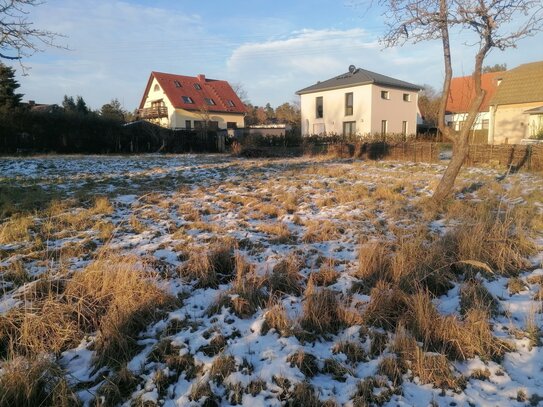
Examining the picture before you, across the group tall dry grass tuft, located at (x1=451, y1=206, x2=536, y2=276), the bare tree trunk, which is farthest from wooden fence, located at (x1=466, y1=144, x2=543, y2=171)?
tall dry grass tuft, located at (x1=451, y1=206, x2=536, y2=276)

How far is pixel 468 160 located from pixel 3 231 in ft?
51.3

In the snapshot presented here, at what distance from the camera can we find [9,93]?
2198cm

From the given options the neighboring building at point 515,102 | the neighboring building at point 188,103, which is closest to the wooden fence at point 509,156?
the neighboring building at point 515,102

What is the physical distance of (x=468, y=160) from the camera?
51.2 feet

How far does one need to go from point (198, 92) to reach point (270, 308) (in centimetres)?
4539

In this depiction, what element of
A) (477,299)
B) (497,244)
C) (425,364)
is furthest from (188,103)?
(425,364)

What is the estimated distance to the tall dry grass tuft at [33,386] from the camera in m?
2.69

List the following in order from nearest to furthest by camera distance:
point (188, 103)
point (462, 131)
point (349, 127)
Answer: point (462, 131) → point (349, 127) → point (188, 103)

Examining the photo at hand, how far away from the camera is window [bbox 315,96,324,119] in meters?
35.7

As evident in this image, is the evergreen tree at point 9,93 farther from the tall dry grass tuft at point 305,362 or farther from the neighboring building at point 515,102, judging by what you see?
the neighboring building at point 515,102

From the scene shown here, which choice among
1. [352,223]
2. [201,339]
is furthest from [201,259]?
[352,223]

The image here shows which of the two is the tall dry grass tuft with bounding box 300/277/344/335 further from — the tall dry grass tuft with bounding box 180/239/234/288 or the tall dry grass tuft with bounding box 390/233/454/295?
the tall dry grass tuft with bounding box 180/239/234/288

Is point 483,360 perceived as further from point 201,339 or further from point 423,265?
point 201,339

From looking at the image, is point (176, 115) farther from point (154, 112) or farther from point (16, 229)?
point (16, 229)
